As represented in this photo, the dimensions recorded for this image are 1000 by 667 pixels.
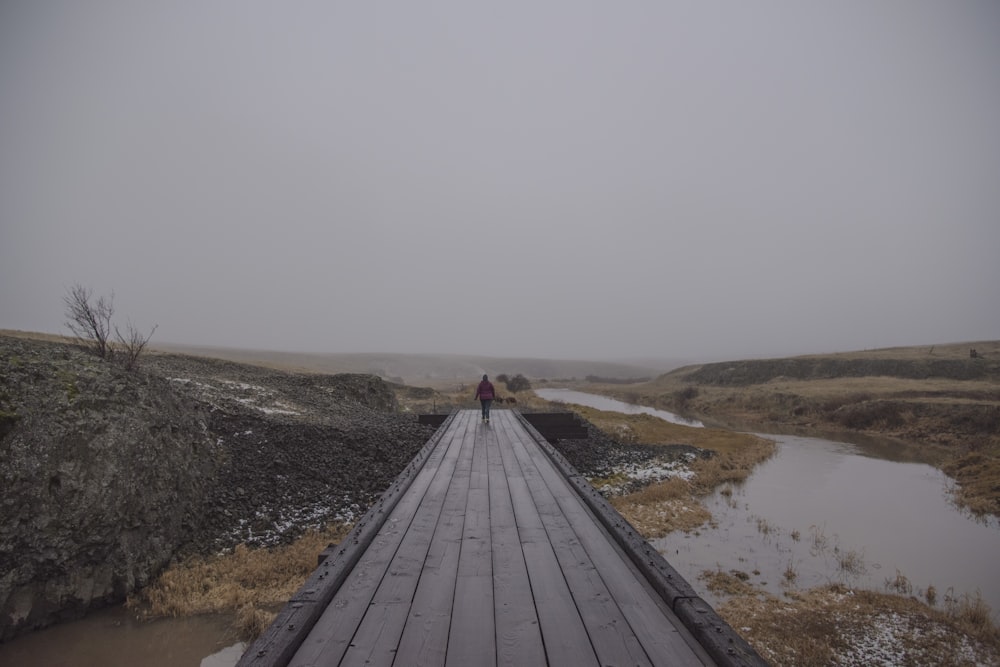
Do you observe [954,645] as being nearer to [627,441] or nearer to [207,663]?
[207,663]

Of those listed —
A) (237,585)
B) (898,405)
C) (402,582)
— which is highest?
(402,582)

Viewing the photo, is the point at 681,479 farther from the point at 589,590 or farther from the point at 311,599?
the point at 311,599

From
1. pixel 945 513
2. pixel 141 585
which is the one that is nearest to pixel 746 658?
pixel 141 585

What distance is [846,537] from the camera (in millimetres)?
12914

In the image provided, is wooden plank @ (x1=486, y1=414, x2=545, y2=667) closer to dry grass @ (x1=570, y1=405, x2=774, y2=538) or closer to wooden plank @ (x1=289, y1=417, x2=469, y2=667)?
wooden plank @ (x1=289, y1=417, x2=469, y2=667)

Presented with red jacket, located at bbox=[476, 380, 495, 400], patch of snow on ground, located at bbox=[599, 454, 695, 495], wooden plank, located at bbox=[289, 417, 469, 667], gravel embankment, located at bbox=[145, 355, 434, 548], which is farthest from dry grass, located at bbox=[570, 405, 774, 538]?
wooden plank, located at bbox=[289, 417, 469, 667]

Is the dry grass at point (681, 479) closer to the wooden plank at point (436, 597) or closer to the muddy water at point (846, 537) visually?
the muddy water at point (846, 537)

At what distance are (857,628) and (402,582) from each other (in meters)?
9.30

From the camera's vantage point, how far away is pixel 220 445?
1389 cm

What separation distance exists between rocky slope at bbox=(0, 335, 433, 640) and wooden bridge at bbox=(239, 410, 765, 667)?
6676 millimetres

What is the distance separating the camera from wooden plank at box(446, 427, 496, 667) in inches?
127

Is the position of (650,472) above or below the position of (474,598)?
below

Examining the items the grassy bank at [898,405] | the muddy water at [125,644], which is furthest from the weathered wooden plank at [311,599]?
the grassy bank at [898,405]

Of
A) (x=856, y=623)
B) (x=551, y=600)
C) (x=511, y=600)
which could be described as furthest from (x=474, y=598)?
(x=856, y=623)
